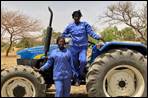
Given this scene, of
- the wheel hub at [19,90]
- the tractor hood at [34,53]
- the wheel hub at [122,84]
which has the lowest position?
the wheel hub at [19,90]

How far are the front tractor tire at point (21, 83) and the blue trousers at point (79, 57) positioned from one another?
0.90 meters

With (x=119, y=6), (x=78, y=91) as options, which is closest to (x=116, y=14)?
(x=119, y=6)

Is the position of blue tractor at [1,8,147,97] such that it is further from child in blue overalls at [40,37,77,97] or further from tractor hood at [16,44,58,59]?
tractor hood at [16,44,58,59]

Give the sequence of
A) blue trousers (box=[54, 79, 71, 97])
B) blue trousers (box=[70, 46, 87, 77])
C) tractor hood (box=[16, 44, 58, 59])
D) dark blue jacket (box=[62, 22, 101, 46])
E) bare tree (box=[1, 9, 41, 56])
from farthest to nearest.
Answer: bare tree (box=[1, 9, 41, 56]) < tractor hood (box=[16, 44, 58, 59]) < dark blue jacket (box=[62, 22, 101, 46]) < blue trousers (box=[70, 46, 87, 77]) < blue trousers (box=[54, 79, 71, 97])

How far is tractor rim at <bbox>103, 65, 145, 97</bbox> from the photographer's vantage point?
332 inches

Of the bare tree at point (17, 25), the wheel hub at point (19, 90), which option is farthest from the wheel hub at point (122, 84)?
the bare tree at point (17, 25)

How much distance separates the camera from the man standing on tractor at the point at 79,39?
880cm

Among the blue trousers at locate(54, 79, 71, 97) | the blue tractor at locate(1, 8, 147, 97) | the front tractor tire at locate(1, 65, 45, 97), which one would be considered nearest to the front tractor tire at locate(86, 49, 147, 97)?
the blue tractor at locate(1, 8, 147, 97)

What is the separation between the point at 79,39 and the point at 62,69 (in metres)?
1.02

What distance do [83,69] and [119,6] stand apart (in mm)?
41865

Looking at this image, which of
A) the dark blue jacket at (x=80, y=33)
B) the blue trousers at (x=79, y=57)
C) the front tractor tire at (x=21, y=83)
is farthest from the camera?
the dark blue jacket at (x=80, y=33)

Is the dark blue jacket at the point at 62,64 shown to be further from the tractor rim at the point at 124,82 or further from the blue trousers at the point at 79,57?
the tractor rim at the point at 124,82

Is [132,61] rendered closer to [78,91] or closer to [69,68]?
[69,68]

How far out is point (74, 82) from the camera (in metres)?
8.81
